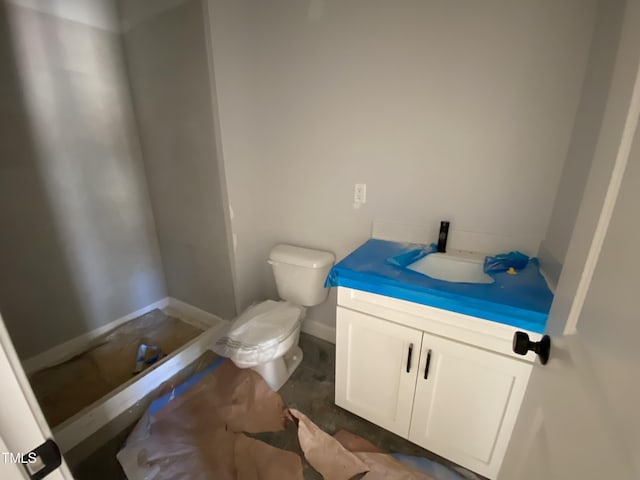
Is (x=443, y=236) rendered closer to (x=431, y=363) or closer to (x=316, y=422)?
(x=431, y=363)

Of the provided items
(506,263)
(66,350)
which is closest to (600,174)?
(506,263)

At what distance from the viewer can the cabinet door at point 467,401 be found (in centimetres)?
97

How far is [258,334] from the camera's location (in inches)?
57.3

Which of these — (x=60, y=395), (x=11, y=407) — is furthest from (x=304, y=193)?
(x=60, y=395)

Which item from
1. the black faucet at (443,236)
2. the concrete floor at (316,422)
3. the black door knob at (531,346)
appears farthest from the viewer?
the black faucet at (443,236)

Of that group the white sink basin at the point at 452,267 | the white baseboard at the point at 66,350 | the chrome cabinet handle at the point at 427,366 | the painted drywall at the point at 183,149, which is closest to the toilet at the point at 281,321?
the painted drywall at the point at 183,149

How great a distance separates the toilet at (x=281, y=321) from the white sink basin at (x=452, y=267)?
564 millimetres

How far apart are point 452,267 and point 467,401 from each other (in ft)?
1.84

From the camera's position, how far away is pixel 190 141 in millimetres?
1729

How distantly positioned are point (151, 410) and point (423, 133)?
197cm

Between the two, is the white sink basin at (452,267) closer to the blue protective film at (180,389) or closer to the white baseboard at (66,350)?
the blue protective film at (180,389)

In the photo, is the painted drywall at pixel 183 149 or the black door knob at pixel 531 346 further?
the painted drywall at pixel 183 149

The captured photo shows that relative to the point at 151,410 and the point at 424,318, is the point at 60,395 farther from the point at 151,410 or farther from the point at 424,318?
the point at 424,318

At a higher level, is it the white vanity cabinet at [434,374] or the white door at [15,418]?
the white door at [15,418]
